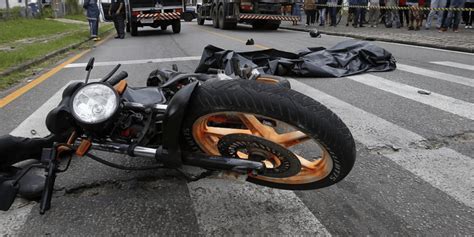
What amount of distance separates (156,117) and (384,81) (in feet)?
14.8

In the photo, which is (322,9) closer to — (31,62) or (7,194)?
(31,62)

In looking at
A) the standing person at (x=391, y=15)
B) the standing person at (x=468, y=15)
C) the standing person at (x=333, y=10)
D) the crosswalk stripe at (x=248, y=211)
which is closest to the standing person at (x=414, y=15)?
the standing person at (x=391, y=15)

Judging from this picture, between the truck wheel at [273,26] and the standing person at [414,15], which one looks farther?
the truck wheel at [273,26]

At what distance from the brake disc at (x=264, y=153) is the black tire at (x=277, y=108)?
0.21m

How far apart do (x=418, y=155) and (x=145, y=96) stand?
A: 6.73 feet

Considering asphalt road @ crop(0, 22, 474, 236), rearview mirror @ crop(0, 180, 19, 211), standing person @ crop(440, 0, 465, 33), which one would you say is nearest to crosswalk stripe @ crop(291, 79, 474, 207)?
asphalt road @ crop(0, 22, 474, 236)

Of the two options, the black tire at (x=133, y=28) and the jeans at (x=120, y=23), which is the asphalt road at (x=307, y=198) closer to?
the jeans at (x=120, y=23)

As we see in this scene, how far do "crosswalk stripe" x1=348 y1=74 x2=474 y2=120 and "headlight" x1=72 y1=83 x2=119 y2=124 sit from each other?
3.50 m

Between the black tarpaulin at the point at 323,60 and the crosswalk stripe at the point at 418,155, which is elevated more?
the black tarpaulin at the point at 323,60

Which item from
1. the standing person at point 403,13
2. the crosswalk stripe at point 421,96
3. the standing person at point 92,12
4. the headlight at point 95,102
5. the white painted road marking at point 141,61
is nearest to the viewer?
the headlight at point 95,102

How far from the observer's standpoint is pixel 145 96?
2299mm

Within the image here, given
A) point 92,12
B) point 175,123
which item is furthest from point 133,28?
point 175,123

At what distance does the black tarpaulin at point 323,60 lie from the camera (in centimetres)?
607

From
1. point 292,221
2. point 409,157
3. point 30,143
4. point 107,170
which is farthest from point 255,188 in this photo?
point 30,143
